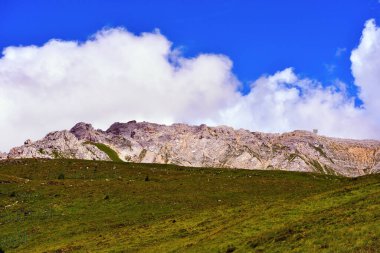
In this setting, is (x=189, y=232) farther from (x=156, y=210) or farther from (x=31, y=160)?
(x=31, y=160)

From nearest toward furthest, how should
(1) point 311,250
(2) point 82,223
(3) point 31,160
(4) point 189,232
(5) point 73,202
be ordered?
(1) point 311,250 < (4) point 189,232 < (2) point 82,223 < (5) point 73,202 < (3) point 31,160

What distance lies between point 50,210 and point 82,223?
985cm

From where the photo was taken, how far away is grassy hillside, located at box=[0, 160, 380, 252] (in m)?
35.1

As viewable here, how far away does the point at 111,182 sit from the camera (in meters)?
89.4

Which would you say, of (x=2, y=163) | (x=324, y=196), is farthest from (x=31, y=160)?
(x=324, y=196)

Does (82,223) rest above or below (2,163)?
below

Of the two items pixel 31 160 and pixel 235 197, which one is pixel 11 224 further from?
pixel 31 160

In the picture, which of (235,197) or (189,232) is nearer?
(189,232)

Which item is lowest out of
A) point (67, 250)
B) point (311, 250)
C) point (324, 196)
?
point (67, 250)

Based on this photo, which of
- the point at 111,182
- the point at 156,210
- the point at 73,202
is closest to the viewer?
the point at 156,210

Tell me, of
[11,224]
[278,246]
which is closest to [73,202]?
[11,224]

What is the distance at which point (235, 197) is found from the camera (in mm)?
75750

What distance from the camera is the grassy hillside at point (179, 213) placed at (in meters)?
35.1

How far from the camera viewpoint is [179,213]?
64500 mm
